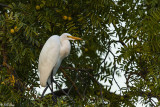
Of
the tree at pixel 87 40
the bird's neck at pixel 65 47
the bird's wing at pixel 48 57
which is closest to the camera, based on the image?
the tree at pixel 87 40

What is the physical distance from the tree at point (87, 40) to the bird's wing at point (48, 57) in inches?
2.7

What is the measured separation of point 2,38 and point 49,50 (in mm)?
521

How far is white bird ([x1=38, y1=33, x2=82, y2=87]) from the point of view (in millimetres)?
2777

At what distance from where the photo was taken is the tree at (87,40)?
244 centimetres

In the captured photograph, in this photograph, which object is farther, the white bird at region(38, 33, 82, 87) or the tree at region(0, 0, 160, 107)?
the white bird at region(38, 33, 82, 87)

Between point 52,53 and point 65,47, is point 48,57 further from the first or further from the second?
point 65,47

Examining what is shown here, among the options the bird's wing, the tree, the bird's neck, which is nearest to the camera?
the tree

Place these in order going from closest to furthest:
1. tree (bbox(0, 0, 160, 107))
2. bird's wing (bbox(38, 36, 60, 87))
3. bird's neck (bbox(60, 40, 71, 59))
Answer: tree (bbox(0, 0, 160, 107))
bird's wing (bbox(38, 36, 60, 87))
bird's neck (bbox(60, 40, 71, 59))

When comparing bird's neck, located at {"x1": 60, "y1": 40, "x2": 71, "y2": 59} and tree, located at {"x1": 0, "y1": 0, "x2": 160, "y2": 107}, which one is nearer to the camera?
tree, located at {"x1": 0, "y1": 0, "x2": 160, "y2": 107}

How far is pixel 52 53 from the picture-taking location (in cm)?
294

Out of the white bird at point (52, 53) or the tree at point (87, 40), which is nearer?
the tree at point (87, 40)

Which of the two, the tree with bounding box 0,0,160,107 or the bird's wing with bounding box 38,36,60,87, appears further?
the bird's wing with bounding box 38,36,60,87

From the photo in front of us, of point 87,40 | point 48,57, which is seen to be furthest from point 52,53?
point 87,40

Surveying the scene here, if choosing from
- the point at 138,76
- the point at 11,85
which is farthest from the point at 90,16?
the point at 11,85
